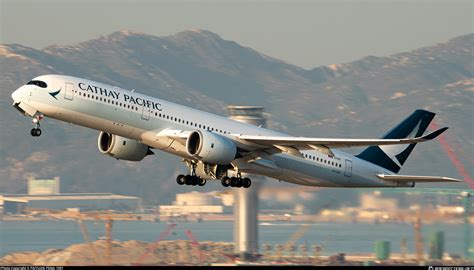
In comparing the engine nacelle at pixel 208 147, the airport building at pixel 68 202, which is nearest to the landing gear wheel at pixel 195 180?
the engine nacelle at pixel 208 147

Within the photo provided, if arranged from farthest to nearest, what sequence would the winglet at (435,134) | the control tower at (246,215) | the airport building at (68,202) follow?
the airport building at (68,202) → the control tower at (246,215) → the winglet at (435,134)

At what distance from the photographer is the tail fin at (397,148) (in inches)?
2559

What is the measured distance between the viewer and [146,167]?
19662cm

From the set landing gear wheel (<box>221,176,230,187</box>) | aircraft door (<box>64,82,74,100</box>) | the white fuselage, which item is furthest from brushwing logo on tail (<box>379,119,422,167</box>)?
aircraft door (<box>64,82,74,100</box>)

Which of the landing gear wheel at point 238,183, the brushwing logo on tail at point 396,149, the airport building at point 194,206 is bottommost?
the landing gear wheel at point 238,183

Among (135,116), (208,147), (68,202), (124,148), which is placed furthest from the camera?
(68,202)

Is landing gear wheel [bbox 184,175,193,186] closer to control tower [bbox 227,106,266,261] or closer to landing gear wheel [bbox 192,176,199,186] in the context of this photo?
landing gear wheel [bbox 192,176,199,186]

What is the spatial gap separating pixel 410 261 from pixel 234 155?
159 feet

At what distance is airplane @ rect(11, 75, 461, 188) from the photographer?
52.8 metres

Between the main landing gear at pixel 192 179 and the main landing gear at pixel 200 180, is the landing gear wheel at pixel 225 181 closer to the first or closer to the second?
the main landing gear at pixel 200 180

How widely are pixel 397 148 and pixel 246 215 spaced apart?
49.9 metres

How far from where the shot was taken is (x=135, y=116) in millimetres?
54000

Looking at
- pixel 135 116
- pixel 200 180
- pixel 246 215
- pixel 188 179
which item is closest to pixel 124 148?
pixel 188 179

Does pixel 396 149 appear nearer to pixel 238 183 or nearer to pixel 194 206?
pixel 238 183
